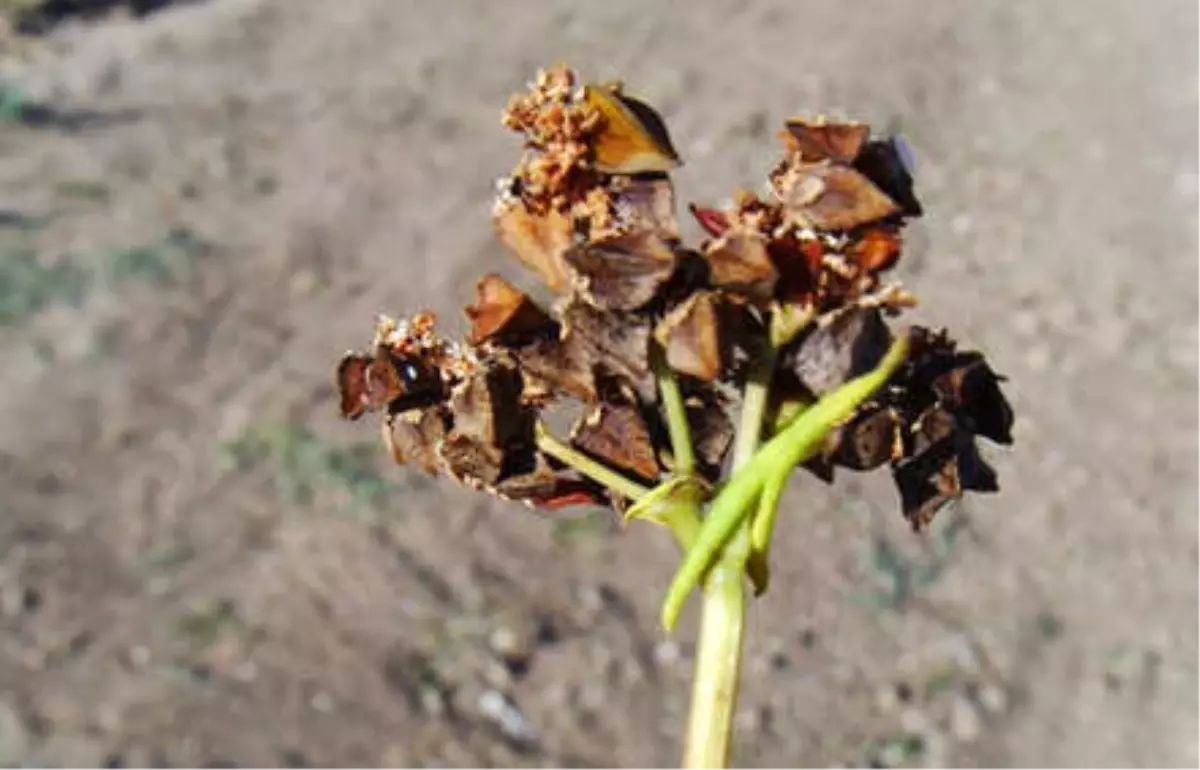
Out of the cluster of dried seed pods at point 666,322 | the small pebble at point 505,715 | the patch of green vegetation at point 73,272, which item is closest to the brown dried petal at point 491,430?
the cluster of dried seed pods at point 666,322

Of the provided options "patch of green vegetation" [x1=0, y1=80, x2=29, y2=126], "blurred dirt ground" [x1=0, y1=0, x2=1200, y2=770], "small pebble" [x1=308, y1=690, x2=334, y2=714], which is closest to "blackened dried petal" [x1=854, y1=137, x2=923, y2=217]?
"blurred dirt ground" [x1=0, y1=0, x2=1200, y2=770]

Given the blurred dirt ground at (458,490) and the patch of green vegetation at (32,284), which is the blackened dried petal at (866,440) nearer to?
the blurred dirt ground at (458,490)

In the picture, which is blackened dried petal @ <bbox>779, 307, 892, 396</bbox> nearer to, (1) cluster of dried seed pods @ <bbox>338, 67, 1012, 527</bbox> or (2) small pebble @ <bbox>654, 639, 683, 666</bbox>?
(1) cluster of dried seed pods @ <bbox>338, 67, 1012, 527</bbox>

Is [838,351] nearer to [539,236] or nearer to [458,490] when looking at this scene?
[539,236]

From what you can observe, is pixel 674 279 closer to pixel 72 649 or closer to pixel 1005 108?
pixel 72 649

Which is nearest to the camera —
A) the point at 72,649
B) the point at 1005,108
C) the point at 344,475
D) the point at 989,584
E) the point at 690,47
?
the point at 72,649

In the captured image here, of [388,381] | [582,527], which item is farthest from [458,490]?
[388,381]

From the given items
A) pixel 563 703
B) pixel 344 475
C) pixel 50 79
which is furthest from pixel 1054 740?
pixel 50 79
